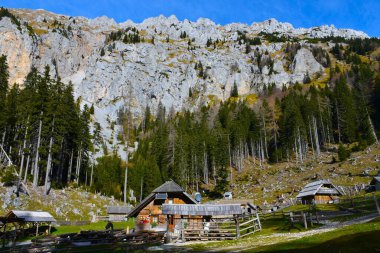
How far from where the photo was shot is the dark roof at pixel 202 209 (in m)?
30.1

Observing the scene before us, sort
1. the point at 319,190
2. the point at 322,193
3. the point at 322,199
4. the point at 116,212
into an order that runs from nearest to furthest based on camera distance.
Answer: the point at 319,190, the point at 322,193, the point at 322,199, the point at 116,212

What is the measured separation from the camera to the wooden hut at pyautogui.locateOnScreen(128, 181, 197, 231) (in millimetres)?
44366

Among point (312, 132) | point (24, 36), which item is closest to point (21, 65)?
point (24, 36)

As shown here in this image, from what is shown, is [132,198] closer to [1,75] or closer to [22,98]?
[22,98]

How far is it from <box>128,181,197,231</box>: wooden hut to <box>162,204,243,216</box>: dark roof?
44.5 feet

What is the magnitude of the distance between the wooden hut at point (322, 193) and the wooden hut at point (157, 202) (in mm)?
23470

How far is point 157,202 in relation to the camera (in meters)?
45.9

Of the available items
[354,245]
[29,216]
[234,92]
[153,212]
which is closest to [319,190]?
[153,212]

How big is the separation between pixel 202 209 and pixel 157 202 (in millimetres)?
16481

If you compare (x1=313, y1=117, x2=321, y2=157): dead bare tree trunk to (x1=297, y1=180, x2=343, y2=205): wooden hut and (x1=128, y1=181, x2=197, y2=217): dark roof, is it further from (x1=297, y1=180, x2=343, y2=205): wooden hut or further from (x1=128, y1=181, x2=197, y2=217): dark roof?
(x1=128, y1=181, x2=197, y2=217): dark roof

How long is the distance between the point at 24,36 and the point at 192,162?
476ft

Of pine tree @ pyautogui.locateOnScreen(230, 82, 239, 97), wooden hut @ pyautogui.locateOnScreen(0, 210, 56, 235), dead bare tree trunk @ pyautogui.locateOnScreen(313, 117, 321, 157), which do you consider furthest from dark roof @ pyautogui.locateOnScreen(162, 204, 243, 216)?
pine tree @ pyautogui.locateOnScreen(230, 82, 239, 97)

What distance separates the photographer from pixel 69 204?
55.6 m

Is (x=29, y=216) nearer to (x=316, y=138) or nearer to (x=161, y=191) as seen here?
(x=161, y=191)
